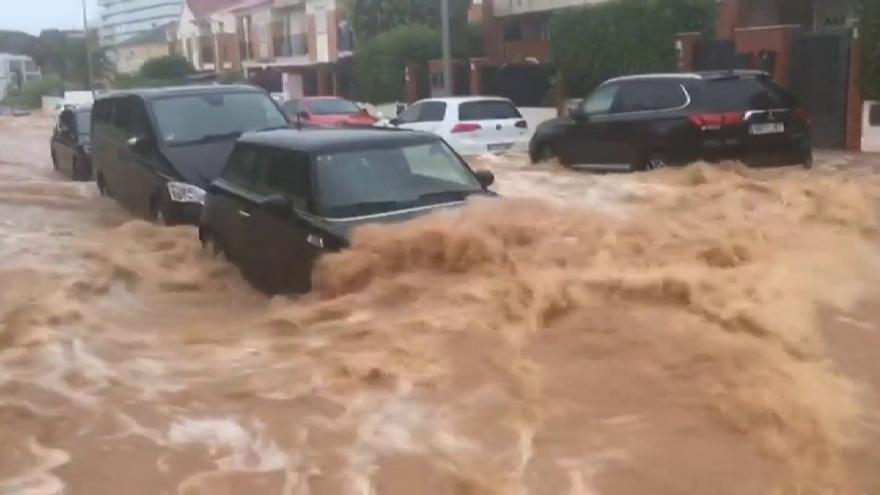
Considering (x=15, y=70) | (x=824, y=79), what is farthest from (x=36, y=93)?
(x=824, y=79)

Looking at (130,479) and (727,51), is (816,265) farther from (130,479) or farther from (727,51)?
(727,51)

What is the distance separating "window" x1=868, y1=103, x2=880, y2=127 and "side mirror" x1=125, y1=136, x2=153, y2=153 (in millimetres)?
11602

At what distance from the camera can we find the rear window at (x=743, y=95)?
13.3m

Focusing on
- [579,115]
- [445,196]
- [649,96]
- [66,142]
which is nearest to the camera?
[445,196]

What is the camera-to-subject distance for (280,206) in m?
7.97

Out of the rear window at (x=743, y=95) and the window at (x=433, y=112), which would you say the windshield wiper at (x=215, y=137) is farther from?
the window at (x=433, y=112)

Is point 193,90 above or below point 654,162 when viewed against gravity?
above

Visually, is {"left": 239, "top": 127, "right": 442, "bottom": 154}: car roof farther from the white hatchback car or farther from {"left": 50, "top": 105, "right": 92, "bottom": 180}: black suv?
{"left": 50, "top": 105, "right": 92, "bottom": 180}: black suv

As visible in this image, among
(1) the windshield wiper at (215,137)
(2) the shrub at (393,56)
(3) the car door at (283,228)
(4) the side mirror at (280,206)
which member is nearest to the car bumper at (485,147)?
(1) the windshield wiper at (215,137)

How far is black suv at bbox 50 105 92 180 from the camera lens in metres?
18.5

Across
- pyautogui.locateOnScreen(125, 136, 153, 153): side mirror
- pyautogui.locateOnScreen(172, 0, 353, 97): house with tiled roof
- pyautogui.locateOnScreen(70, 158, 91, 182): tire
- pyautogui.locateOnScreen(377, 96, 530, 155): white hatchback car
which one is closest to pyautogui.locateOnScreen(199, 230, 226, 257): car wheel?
pyautogui.locateOnScreen(125, 136, 153, 153): side mirror

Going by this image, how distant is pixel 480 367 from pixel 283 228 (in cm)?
284

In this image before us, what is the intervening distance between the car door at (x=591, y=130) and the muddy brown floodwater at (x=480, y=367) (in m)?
5.10

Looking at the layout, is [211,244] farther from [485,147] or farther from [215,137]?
[485,147]
